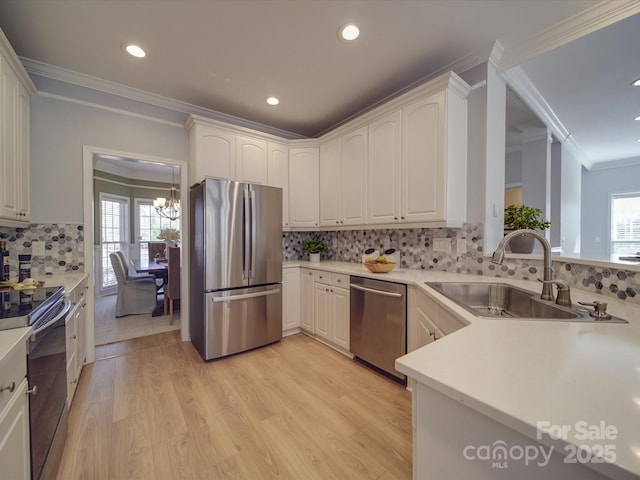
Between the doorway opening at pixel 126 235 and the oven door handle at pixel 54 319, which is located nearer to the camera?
the oven door handle at pixel 54 319

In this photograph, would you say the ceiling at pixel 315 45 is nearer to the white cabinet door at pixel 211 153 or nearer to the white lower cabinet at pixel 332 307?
the white cabinet door at pixel 211 153

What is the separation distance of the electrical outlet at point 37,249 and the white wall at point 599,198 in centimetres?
863

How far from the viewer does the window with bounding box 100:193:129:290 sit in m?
5.28

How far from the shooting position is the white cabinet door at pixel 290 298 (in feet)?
10.3

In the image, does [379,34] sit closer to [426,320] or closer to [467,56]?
[467,56]

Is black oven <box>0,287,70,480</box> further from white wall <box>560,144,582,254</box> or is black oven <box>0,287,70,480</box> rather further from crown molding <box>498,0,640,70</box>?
white wall <box>560,144,582,254</box>

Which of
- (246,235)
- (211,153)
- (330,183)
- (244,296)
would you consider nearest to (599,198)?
(330,183)

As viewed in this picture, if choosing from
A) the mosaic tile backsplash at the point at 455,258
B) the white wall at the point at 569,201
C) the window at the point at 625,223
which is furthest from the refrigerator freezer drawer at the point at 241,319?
the window at the point at 625,223

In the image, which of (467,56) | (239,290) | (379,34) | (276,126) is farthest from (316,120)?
(239,290)

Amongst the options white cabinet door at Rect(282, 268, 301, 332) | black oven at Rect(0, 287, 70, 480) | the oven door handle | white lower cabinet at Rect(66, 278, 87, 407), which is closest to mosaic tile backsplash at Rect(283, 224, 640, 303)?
white cabinet door at Rect(282, 268, 301, 332)

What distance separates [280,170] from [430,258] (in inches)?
84.7

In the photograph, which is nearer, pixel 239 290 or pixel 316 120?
pixel 239 290

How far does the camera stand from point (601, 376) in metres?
0.63

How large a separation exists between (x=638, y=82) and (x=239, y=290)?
14.5 ft
